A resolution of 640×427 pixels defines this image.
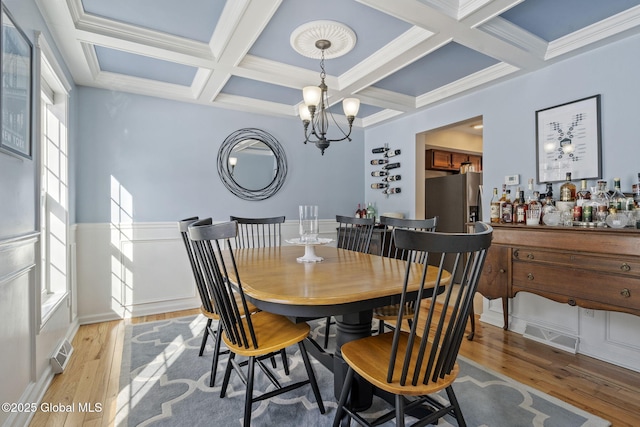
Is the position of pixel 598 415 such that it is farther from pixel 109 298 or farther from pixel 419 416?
pixel 109 298

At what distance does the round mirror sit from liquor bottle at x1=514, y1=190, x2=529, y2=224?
2.60 metres

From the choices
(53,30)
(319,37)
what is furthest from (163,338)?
(319,37)

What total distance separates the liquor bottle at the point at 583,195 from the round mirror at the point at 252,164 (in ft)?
9.77

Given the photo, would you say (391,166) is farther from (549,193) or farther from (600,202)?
(600,202)

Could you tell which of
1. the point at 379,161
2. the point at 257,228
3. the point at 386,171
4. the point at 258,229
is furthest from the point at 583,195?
the point at 258,229

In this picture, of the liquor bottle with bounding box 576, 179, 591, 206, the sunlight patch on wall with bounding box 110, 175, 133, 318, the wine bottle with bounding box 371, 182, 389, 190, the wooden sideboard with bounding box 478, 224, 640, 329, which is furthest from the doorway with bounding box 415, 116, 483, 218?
the sunlight patch on wall with bounding box 110, 175, 133, 318

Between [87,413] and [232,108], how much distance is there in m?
3.09

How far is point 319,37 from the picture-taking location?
7.78ft

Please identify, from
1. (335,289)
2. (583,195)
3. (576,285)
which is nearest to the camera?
(335,289)

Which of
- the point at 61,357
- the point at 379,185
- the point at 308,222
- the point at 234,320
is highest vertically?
the point at 379,185

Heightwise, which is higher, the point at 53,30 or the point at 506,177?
the point at 53,30

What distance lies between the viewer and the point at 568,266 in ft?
7.26

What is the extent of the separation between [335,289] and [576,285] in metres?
1.89

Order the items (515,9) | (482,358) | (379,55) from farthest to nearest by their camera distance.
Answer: (379,55)
(482,358)
(515,9)
